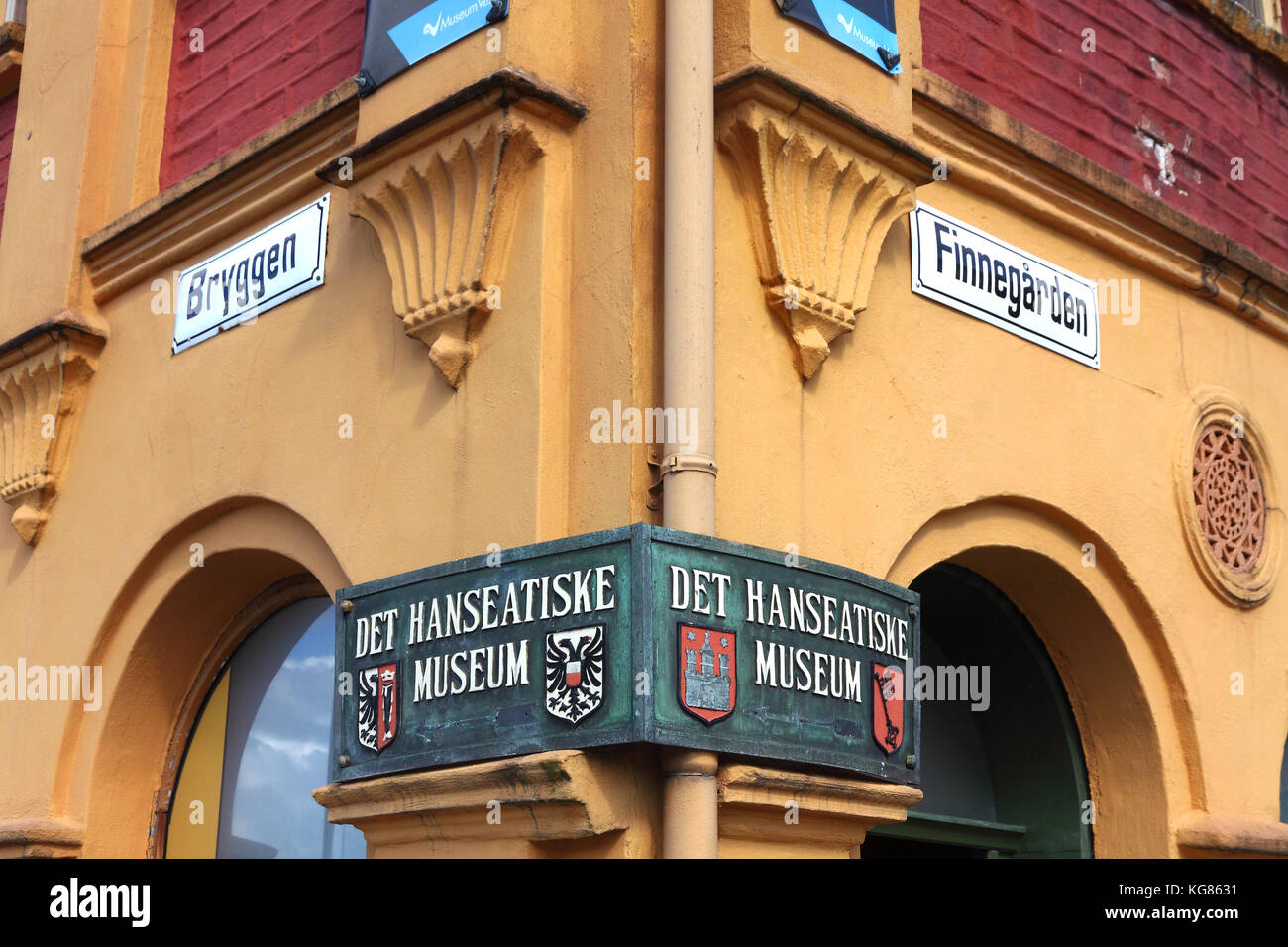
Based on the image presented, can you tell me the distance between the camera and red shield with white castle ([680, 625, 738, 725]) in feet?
12.5

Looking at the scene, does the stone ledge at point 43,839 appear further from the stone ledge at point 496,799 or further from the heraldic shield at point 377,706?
the heraldic shield at point 377,706

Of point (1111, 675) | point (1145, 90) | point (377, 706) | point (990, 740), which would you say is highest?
point (1145, 90)

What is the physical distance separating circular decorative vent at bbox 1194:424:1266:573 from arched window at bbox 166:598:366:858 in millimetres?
3379

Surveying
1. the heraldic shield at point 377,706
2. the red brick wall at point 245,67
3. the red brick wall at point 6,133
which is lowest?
the heraldic shield at point 377,706

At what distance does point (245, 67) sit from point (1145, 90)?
3652 mm

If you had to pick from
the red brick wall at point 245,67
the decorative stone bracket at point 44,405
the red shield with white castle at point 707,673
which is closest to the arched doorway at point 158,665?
the decorative stone bracket at point 44,405

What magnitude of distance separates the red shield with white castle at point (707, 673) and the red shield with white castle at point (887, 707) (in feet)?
1.93

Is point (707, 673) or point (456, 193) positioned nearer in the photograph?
point (707, 673)

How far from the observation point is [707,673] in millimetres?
3844

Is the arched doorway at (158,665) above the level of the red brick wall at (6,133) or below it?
below

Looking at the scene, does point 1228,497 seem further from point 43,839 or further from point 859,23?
point 43,839

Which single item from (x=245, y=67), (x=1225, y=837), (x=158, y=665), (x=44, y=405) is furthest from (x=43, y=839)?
(x=1225, y=837)

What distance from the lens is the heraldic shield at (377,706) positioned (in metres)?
4.25

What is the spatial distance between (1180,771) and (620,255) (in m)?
3.01
